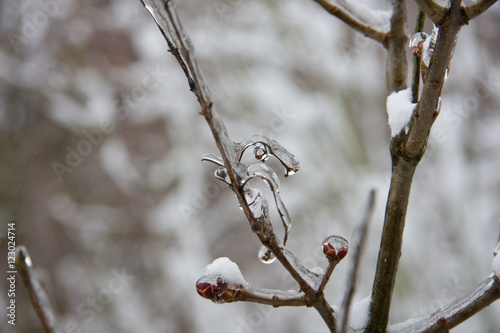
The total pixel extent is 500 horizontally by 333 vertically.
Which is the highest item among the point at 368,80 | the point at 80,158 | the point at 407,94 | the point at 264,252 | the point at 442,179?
the point at 80,158

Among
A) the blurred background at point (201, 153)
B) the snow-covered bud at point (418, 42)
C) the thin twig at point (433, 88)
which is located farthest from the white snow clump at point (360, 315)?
the blurred background at point (201, 153)

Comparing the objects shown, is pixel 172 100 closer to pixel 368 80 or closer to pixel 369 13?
pixel 368 80

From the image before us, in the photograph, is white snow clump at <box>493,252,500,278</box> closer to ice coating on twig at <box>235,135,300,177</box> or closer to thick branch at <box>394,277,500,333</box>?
thick branch at <box>394,277,500,333</box>

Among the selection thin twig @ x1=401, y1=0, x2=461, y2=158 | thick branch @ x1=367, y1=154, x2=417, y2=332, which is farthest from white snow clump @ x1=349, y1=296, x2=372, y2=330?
thin twig @ x1=401, y1=0, x2=461, y2=158

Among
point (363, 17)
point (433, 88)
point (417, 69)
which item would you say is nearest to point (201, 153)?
point (363, 17)

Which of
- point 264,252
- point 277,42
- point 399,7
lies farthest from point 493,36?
point 264,252

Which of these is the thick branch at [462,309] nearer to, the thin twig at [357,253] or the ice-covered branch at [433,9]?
the thin twig at [357,253]
